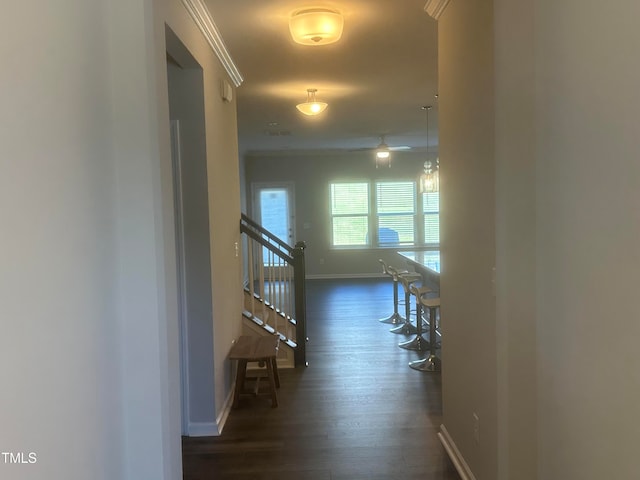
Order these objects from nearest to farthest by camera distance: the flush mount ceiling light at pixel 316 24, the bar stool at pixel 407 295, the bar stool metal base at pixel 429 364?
1. the flush mount ceiling light at pixel 316 24
2. the bar stool metal base at pixel 429 364
3. the bar stool at pixel 407 295

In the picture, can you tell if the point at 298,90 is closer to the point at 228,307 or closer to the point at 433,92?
the point at 433,92

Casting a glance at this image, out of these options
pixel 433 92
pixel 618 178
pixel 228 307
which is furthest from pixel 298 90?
pixel 618 178

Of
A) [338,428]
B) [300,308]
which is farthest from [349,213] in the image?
[338,428]

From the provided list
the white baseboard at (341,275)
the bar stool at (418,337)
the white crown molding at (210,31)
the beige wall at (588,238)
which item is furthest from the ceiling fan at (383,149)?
the beige wall at (588,238)

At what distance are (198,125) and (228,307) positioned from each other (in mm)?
1403

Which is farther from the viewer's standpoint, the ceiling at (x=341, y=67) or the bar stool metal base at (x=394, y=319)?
the bar stool metal base at (x=394, y=319)

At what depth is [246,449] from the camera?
9.59 feet

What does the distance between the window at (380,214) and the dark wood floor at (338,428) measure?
207 inches

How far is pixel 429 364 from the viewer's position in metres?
4.35

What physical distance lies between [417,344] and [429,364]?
701mm

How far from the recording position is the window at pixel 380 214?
10.1 m

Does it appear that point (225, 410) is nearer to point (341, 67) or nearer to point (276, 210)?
point (341, 67)

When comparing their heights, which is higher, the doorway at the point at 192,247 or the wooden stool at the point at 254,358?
the doorway at the point at 192,247

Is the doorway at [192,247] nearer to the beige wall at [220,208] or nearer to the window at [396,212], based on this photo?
the beige wall at [220,208]
